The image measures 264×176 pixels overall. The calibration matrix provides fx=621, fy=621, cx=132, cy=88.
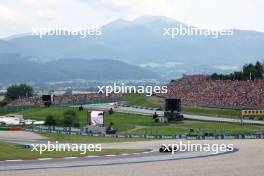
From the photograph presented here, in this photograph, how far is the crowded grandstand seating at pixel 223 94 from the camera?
292 feet

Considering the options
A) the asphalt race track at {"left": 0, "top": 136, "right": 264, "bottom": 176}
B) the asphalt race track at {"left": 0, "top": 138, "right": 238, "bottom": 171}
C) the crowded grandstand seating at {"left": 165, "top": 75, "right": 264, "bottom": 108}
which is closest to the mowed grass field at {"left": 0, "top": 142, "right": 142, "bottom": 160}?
the asphalt race track at {"left": 0, "top": 138, "right": 238, "bottom": 171}

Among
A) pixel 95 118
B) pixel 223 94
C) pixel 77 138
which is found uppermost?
pixel 223 94

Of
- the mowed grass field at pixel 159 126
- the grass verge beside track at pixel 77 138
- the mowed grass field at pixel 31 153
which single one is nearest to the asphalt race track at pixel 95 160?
the mowed grass field at pixel 31 153

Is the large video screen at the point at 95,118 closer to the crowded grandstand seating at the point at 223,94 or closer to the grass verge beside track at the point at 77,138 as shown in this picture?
the grass verge beside track at the point at 77,138

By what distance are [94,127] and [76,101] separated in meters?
55.8

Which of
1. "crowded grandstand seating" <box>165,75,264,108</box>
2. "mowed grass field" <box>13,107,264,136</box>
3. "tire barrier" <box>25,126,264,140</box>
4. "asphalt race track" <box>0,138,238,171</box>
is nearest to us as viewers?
"asphalt race track" <box>0,138,238,171</box>

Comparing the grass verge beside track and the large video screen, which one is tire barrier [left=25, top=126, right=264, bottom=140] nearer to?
the large video screen

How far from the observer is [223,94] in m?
98.4

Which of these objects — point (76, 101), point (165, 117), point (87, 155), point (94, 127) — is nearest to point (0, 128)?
point (94, 127)

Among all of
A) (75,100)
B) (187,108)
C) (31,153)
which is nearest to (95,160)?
(31,153)

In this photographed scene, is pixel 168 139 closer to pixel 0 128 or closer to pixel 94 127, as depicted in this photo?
pixel 94 127

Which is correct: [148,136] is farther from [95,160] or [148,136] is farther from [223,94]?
[223,94]

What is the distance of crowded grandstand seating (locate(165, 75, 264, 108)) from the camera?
8912 centimetres

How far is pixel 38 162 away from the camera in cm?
3769
